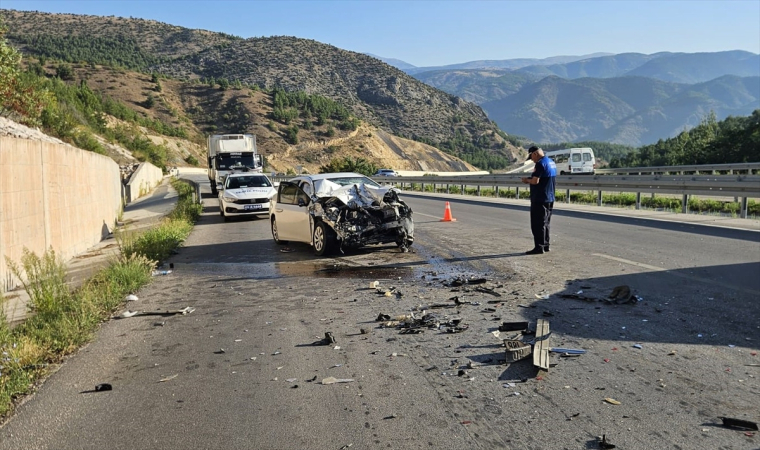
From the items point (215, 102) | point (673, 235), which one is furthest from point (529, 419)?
point (215, 102)

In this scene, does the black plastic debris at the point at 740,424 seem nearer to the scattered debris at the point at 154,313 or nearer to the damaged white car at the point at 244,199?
the scattered debris at the point at 154,313

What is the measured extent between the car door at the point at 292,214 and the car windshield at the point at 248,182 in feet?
28.1

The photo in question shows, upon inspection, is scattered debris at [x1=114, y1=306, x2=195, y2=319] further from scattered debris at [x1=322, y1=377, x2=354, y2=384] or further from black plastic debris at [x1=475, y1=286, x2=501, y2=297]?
black plastic debris at [x1=475, y1=286, x2=501, y2=297]

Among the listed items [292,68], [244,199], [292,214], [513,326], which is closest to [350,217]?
[292,214]

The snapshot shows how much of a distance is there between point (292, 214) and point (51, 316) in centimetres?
681

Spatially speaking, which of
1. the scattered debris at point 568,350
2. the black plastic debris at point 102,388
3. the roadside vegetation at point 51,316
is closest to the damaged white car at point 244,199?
the roadside vegetation at point 51,316

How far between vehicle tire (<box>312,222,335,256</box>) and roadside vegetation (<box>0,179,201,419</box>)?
3.06 m

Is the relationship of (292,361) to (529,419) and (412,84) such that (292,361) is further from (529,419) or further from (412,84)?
(412,84)

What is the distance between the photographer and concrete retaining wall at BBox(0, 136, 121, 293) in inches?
367

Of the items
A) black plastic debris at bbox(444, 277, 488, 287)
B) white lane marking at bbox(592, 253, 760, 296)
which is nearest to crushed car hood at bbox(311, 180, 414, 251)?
black plastic debris at bbox(444, 277, 488, 287)

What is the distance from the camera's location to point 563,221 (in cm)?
1791

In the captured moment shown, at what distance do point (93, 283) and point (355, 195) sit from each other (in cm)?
488

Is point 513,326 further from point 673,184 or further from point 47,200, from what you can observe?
point 673,184

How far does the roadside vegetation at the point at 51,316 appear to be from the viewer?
535 cm
